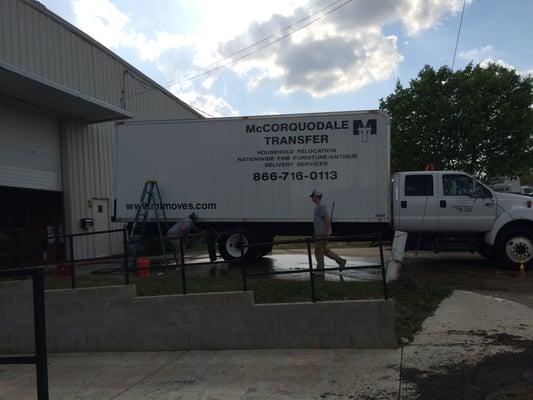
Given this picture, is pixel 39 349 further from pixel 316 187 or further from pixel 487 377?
pixel 316 187

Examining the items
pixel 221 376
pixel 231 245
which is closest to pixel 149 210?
pixel 231 245

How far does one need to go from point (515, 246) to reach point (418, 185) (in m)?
2.62

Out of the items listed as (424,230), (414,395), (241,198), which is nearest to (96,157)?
(241,198)

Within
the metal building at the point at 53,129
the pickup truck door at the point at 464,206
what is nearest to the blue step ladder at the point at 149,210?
the metal building at the point at 53,129

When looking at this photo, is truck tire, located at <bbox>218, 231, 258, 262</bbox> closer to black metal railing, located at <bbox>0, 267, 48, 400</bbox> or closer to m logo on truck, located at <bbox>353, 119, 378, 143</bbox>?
m logo on truck, located at <bbox>353, 119, 378, 143</bbox>

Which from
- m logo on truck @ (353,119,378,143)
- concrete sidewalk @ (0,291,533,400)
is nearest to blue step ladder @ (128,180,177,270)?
m logo on truck @ (353,119,378,143)

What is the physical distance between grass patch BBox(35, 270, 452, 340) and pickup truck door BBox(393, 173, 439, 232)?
141 inches

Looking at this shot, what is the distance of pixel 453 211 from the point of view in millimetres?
13445

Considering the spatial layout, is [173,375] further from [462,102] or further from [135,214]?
[462,102]

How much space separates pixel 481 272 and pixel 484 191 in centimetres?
197

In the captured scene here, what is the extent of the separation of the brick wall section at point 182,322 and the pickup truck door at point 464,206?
708 centimetres

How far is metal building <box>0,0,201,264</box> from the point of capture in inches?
553

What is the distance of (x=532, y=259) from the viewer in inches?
509

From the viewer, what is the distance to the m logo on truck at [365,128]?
13.3 meters
